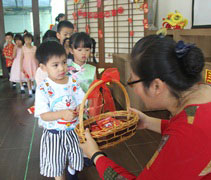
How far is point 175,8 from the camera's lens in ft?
12.2

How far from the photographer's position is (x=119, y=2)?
187 inches

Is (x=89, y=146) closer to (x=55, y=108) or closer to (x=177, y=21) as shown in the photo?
(x=55, y=108)

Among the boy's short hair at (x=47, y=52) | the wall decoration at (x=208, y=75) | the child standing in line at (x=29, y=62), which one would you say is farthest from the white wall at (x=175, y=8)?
the boy's short hair at (x=47, y=52)

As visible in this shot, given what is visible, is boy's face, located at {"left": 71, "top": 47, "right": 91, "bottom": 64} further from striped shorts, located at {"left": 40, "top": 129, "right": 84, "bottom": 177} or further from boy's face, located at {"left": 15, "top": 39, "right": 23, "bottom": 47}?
boy's face, located at {"left": 15, "top": 39, "right": 23, "bottom": 47}

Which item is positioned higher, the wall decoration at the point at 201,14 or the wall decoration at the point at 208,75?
the wall decoration at the point at 201,14

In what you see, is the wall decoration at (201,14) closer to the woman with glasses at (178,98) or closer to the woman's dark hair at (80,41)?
the woman's dark hair at (80,41)

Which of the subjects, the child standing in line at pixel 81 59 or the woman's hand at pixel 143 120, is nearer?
the woman's hand at pixel 143 120

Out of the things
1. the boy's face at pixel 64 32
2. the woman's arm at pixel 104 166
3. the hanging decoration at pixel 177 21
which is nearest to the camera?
the woman's arm at pixel 104 166

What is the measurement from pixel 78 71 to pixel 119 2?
11.3 feet

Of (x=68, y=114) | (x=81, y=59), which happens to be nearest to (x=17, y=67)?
(x=81, y=59)

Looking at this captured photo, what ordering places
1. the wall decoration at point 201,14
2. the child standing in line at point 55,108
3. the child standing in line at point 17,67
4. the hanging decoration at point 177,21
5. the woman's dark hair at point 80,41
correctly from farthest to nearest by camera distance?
the child standing in line at point 17,67 < the hanging decoration at point 177,21 < the wall decoration at point 201,14 < the woman's dark hair at point 80,41 < the child standing in line at point 55,108

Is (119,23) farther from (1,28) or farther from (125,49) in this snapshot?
(1,28)

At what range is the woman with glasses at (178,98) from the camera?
27.6 inches

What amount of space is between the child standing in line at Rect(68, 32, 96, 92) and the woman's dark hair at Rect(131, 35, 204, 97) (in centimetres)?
100
